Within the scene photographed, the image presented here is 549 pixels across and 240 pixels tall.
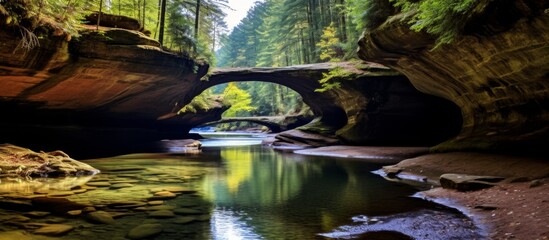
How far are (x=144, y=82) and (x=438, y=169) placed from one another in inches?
561

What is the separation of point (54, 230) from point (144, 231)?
4.22 ft

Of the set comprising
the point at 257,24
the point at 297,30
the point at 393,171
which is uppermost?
the point at 257,24

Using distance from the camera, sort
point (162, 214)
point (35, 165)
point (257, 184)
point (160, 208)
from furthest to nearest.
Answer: point (35, 165)
point (257, 184)
point (160, 208)
point (162, 214)

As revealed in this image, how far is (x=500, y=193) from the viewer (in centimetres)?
716

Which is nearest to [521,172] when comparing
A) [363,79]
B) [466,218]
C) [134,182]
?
[466,218]

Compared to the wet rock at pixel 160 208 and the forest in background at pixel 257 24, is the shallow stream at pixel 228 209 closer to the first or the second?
the wet rock at pixel 160 208

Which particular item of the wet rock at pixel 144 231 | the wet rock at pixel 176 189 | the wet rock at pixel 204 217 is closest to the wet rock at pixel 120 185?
the wet rock at pixel 176 189

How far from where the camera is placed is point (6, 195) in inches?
297

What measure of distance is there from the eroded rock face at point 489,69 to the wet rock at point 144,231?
Result: 8268mm

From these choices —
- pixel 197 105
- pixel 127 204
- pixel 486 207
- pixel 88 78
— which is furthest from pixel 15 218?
pixel 197 105

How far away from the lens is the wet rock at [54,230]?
5.08m

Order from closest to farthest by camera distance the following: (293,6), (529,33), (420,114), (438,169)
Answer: (529,33)
(438,169)
(420,114)
(293,6)

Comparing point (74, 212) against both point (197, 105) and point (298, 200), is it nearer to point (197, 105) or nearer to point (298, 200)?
point (298, 200)

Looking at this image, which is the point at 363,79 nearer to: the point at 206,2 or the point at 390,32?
the point at 390,32
